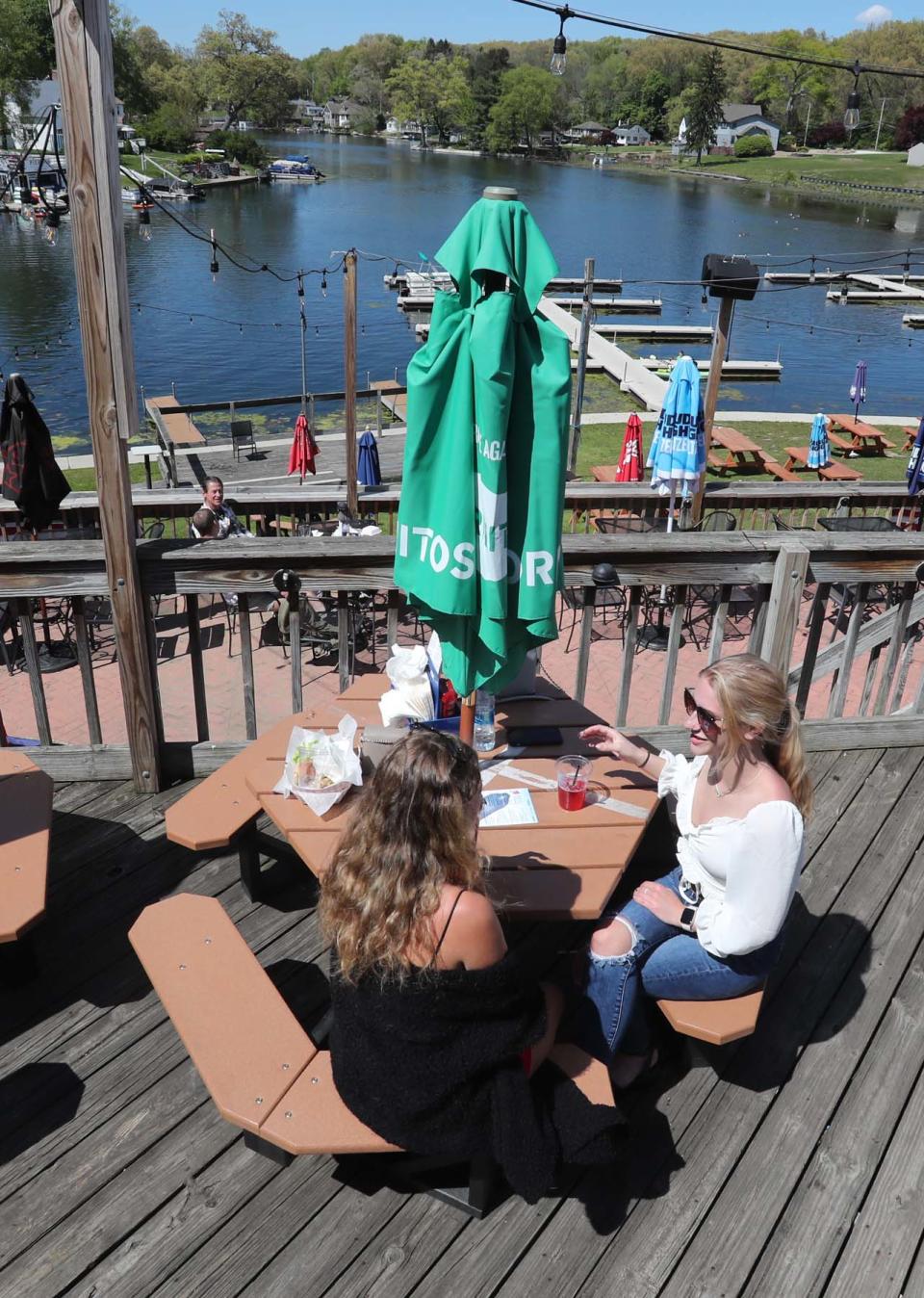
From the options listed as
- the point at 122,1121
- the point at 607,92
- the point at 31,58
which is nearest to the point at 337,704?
the point at 122,1121

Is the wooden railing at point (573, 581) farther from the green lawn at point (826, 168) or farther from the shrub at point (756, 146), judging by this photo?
the shrub at point (756, 146)

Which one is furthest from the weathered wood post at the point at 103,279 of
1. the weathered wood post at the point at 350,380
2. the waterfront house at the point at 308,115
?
the waterfront house at the point at 308,115

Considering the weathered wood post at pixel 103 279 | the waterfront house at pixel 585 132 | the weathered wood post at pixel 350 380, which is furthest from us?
the waterfront house at pixel 585 132

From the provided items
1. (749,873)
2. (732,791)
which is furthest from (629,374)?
(749,873)

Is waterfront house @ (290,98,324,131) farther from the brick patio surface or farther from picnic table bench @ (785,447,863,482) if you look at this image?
the brick patio surface

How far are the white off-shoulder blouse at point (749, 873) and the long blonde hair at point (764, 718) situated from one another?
5.1 inches

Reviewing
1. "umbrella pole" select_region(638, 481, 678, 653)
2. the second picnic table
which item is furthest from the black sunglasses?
"umbrella pole" select_region(638, 481, 678, 653)

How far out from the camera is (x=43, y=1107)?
2.52 metres

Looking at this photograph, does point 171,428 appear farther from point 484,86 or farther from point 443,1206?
point 484,86

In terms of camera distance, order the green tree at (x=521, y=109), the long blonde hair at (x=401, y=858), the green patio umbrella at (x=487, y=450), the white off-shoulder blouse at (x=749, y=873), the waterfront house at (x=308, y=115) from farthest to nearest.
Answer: the waterfront house at (x=308, y=115) < the green tree at (x=521, y=109) < the green patio umbrella at (x=487, y=450) < the white off-shoulder blouse at (x=749, y=873) < the long blonde hair at (x=401, y=858)

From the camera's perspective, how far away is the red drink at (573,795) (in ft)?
9.21

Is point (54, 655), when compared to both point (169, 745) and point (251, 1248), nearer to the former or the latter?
point (169, 745)

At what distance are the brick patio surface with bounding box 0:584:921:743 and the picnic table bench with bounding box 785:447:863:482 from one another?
9.05 metres

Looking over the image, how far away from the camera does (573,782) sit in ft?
9.26
